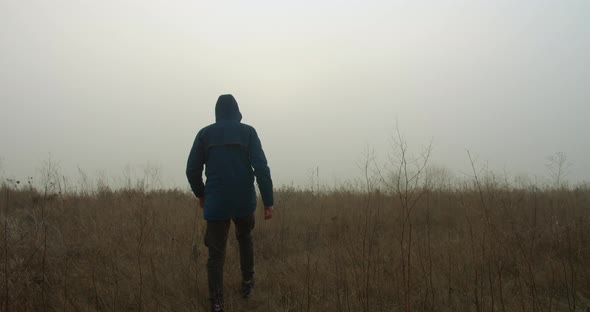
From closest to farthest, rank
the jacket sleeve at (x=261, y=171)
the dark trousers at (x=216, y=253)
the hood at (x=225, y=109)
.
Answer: the dark trousers at (x=216, y=253) → the jacket sleeve at (x=261, y=171) → the hood at (x=225, y=109)

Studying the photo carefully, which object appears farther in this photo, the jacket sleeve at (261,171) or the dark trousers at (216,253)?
the jacket sleeve at (261,171)

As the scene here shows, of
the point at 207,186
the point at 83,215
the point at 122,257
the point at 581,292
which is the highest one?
the point at 207,186

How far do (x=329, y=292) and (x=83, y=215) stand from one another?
18.1ft

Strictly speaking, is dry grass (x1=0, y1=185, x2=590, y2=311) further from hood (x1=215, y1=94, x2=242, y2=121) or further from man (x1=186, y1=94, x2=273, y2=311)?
hood (x1=215, y1=94, x2=242, y2=121)

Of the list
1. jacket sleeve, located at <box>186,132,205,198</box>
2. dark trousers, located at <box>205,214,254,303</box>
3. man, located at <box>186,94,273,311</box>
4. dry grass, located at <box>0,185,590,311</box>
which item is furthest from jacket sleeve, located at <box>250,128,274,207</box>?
dry grass, located at <box>0,185,590,311</box>

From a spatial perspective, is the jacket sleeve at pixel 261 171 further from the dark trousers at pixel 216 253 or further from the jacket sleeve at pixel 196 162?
the jacket sleeve at pixel 196 162

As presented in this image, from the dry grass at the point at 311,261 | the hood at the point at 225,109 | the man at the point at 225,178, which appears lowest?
the dry grass at the point at 311,261

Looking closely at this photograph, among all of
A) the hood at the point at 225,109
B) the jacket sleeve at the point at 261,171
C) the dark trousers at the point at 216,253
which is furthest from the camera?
the hood at the point at 225,109

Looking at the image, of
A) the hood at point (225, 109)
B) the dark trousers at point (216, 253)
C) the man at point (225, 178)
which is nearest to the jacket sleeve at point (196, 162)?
the man at point (225, 178)

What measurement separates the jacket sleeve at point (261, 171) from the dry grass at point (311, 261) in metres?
0.88

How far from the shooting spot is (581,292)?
359 centimetres

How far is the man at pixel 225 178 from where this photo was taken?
10.4 feet

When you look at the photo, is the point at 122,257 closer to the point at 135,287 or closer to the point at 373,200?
the point at 135,287

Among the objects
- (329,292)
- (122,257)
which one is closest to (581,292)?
(329,292)
